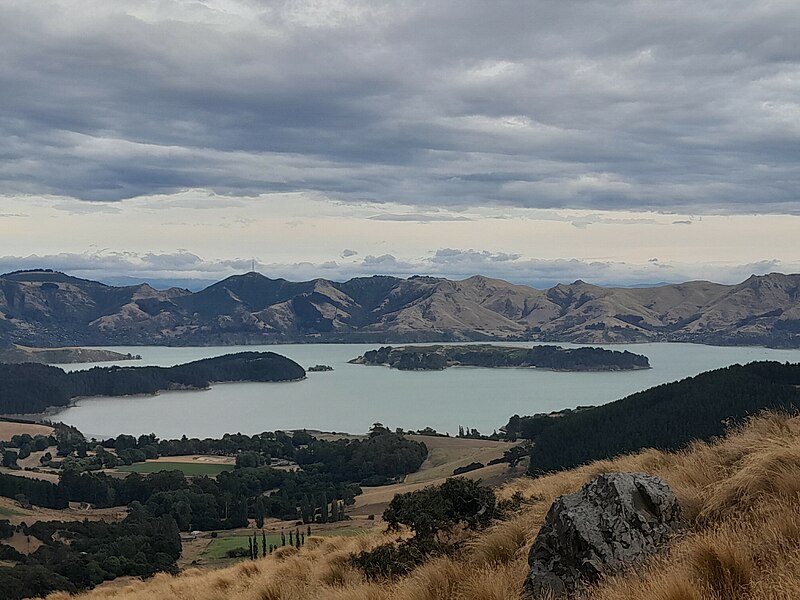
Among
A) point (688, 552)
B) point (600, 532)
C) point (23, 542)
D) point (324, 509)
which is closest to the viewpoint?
point (688, 552)

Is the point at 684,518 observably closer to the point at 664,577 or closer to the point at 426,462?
the point at 664,577

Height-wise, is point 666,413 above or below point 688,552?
below

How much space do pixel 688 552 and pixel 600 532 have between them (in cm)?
73

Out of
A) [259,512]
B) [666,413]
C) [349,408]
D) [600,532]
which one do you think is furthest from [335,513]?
[349,408]

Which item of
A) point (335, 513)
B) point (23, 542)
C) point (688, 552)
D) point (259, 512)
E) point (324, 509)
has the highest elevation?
point (688, 552)

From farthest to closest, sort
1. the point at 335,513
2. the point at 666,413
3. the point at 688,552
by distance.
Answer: the point at 666,413 < the point at 335,513 < the point at 688,552

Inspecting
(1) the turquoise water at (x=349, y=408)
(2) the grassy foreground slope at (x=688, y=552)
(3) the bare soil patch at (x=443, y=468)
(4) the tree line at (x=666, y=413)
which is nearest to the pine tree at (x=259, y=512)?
(3) the bare soil patch at (x=443, y=468)

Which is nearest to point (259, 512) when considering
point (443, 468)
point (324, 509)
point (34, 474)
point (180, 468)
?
point (324, 509)

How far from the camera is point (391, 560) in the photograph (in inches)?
356

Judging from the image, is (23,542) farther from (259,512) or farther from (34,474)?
(34,474)

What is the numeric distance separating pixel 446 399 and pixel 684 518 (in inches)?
6715

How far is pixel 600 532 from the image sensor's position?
6258 millimetres

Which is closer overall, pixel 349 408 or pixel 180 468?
pixel 180 468

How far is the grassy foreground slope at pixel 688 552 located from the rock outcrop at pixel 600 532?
211mm
